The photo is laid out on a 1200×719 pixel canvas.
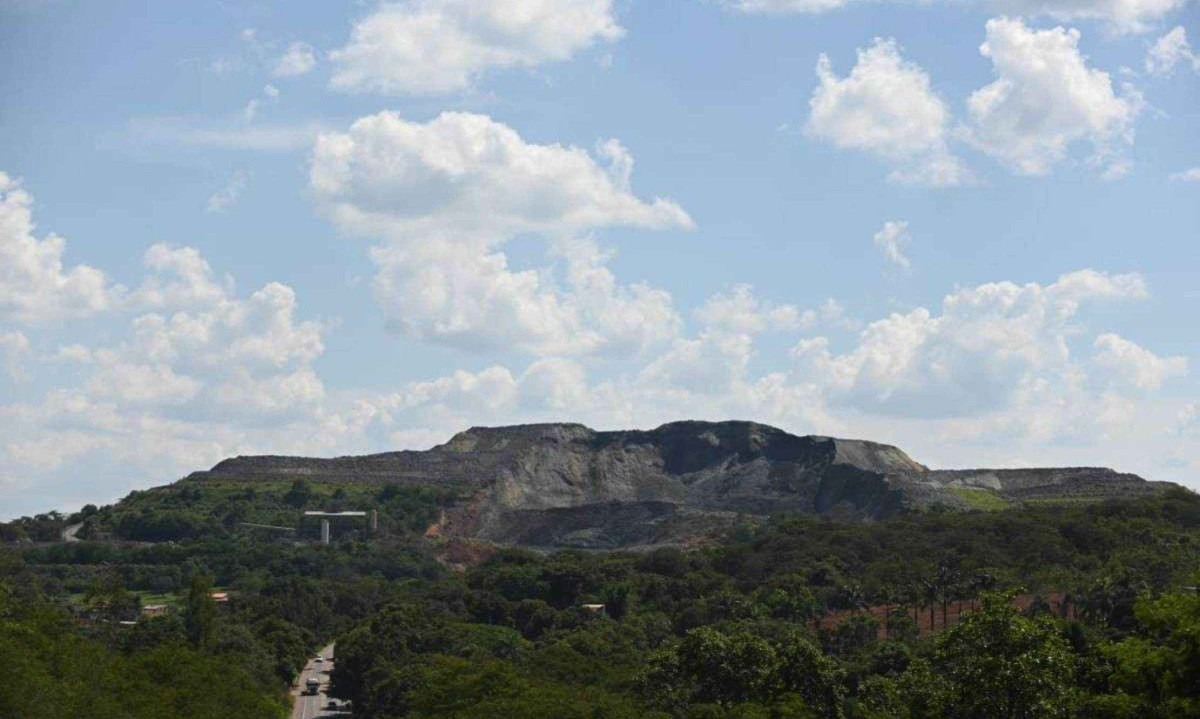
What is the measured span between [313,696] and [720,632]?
178ft

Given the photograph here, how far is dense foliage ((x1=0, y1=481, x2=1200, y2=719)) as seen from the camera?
201 feet

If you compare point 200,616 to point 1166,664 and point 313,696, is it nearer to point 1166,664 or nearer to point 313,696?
point 313,696

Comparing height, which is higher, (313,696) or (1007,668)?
(1007,668)

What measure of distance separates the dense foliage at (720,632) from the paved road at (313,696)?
2.25m

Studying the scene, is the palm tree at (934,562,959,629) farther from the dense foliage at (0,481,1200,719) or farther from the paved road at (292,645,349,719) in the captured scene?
the paved road at (292,645,349,719)

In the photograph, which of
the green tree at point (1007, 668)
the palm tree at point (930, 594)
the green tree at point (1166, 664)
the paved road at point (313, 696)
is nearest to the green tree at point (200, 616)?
the paved road at point (313, 696)

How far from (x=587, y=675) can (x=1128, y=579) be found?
128 feet

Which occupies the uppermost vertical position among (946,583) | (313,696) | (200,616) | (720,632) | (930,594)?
(946,583)

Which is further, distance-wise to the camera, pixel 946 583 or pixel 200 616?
pixel 946 583

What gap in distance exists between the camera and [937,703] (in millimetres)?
63625

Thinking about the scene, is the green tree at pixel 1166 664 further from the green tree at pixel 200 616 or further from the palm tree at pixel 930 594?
the green tree at pixel 200 616

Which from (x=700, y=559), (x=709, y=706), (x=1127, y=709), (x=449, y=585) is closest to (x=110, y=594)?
(x=449, y=585)

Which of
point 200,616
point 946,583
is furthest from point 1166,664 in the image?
point 200,616

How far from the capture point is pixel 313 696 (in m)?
146
